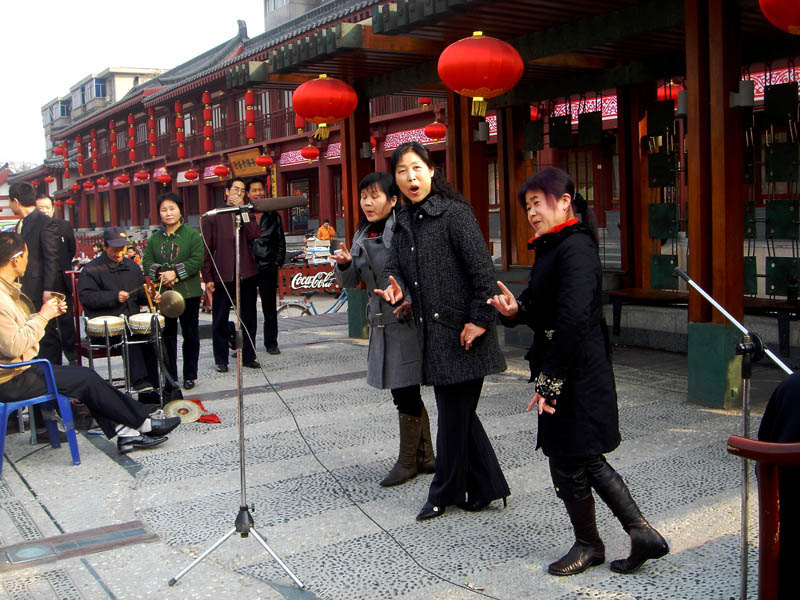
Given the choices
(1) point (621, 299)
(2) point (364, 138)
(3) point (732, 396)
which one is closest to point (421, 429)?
(3) point (732, 396)

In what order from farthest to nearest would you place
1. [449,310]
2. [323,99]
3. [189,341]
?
[323,99]
[189,341]
[449,310]

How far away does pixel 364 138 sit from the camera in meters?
10.0

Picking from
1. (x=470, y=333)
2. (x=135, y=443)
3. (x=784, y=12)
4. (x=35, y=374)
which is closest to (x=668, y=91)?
(x=784, y=12)

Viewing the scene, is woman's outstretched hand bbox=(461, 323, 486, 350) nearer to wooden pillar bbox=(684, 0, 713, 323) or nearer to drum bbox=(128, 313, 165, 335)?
wooden pillar bbox=(684, 0, 713, 323)

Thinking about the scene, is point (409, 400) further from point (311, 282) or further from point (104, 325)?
point (311, 282)

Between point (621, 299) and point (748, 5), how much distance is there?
3365 millimetres

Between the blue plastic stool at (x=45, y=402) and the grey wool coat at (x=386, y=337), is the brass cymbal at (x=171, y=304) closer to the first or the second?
the blue plastic stool at (x=45, y=402)

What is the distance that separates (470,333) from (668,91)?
581 cm

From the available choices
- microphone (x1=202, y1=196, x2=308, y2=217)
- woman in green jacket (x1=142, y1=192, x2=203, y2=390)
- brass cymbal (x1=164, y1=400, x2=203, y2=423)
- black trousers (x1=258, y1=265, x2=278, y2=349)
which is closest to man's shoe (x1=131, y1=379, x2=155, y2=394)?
woman in green jacket (x1=142, y1=192, x2=203, y2=390)

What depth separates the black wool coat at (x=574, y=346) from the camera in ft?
10.4

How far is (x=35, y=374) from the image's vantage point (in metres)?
5.20

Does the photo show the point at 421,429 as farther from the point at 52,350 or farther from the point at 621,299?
the point at 621,299

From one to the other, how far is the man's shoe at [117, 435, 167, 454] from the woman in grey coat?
1.86 meters

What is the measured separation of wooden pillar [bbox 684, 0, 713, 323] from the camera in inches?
234
